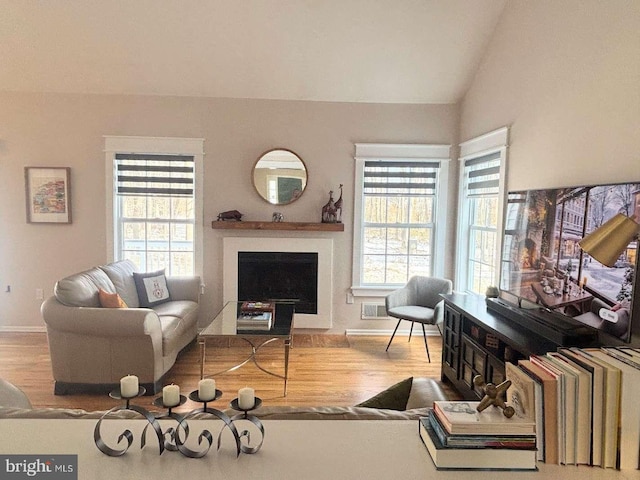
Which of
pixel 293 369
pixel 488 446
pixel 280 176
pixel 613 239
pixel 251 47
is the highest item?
pixel 251 47

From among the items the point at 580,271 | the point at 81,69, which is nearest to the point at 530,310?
the point at 580,271

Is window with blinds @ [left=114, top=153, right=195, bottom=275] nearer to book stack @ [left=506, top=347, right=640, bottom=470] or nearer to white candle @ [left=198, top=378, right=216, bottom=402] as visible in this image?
white candle @ [left=198, top=378, right=216, bottom=402]

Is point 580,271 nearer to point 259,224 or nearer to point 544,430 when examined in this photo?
point 544,430

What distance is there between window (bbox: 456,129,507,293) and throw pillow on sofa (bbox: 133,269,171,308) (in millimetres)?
3134

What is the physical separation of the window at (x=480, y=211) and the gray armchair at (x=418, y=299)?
0.34 m

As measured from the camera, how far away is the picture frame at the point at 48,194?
15.5 feet

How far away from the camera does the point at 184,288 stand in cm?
455

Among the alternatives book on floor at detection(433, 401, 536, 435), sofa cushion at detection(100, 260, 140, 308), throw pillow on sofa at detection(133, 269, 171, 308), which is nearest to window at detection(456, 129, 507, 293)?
book on floor at detection(433, 401, 536, 435)

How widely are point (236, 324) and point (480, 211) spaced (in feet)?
8.68

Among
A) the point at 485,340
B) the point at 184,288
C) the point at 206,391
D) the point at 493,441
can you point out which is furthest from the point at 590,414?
the point at 184,288

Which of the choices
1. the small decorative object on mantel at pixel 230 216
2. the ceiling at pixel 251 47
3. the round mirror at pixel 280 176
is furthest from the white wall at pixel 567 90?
the small decorative object on mantel at pixel 230 216

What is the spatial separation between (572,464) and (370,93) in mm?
4142

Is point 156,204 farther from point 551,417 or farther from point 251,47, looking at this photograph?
point 551,417

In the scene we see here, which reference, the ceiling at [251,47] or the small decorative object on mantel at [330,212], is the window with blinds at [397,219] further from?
the ceiling at [251,47]
